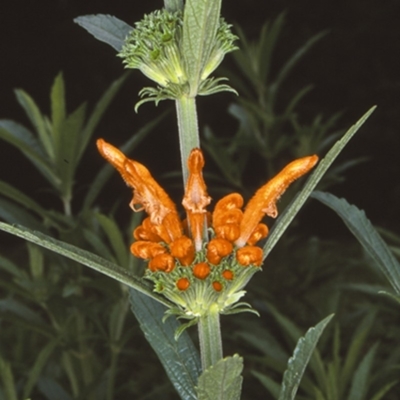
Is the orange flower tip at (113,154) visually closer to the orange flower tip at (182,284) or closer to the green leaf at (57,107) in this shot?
the orange flower tip at (182,284)

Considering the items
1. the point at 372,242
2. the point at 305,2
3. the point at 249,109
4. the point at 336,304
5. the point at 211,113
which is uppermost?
the point at 305,2

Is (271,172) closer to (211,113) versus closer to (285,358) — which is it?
(285,358)

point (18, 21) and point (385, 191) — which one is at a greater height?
point (18, 21)

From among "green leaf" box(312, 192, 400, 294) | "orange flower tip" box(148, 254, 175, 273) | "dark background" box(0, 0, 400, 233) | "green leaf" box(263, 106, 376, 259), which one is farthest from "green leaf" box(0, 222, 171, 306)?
"dark background" box(0, 0, 400, 233)

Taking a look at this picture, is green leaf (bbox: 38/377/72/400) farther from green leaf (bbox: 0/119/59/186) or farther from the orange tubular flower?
the orange tubular flower

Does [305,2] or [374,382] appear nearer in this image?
[374,382]

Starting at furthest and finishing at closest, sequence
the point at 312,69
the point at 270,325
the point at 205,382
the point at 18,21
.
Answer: the point at 312,69, the point at 18,21, the point at 270,325, the point at 205,382

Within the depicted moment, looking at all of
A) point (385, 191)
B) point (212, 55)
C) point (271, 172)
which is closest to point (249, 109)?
point (271, 172)
